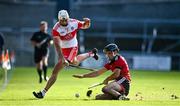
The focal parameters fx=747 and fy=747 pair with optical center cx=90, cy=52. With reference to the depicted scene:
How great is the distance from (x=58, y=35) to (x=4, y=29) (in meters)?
27.1

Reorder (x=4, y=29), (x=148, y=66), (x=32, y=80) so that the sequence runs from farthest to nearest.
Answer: (x=4, y=29), (x=148, y=66), (x=32, y=80)

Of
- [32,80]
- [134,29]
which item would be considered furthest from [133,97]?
[134,29]

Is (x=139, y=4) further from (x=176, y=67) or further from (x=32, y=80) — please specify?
(x=32, y=80)

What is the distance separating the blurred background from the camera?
4216 centimetres

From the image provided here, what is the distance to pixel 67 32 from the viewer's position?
19.6 metres

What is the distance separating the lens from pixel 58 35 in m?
19.3

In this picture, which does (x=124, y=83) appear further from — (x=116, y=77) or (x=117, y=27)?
(x=117, y=27)

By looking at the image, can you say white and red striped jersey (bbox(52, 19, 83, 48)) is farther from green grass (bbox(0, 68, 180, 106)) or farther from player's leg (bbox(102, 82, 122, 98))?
player's leg (bbox(102, 82, 122, 98))

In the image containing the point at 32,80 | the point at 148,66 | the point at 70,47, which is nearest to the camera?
the point at 70,47

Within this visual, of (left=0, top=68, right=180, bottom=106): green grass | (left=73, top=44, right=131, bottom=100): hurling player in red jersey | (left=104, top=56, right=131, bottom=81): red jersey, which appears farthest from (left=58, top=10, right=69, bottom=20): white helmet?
(left=0, top=68, right=180, bottom=106): green grass

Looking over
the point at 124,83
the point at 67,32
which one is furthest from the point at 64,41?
the point at 124,83

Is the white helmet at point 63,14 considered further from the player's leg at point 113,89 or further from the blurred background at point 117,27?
the blurred background at point 117,27

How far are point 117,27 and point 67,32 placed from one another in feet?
87.8

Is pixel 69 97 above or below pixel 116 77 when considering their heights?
below
